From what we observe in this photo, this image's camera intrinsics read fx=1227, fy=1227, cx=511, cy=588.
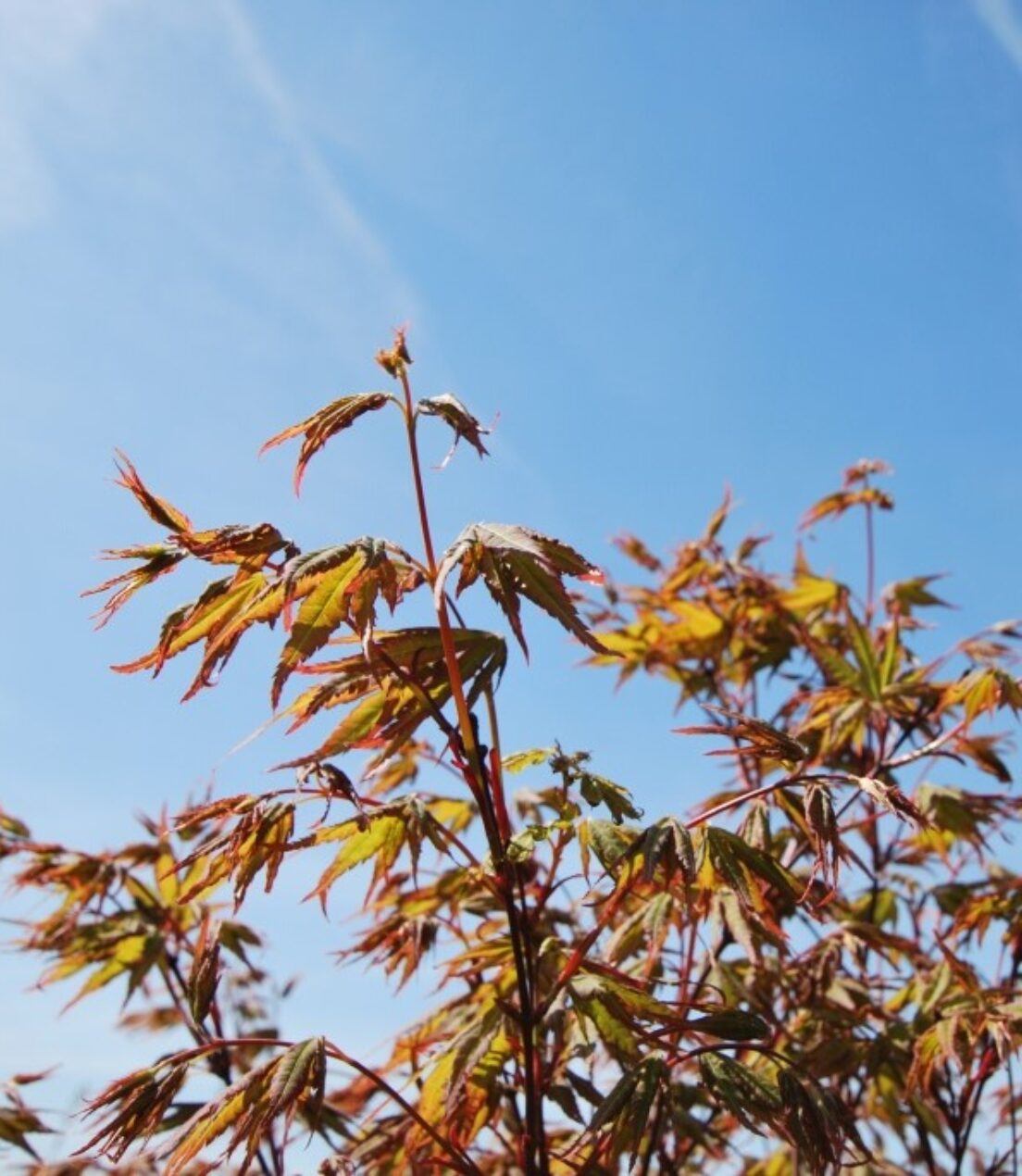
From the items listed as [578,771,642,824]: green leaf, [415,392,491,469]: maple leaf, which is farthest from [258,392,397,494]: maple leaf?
[578,771,642,824]: green leaf

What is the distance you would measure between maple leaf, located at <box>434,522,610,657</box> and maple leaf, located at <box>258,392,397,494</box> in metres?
0.22

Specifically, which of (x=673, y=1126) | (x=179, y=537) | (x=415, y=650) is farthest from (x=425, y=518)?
(x=673, y=1126)

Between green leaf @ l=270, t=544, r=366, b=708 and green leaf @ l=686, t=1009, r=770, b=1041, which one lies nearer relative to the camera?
green leaf @ l=270, t=544, r=366, b=708

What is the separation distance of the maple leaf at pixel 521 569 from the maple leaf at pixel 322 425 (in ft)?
0.71

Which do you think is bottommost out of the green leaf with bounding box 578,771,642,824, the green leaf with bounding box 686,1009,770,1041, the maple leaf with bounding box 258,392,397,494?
the green leaf with bounding box 686,1009,770,1041

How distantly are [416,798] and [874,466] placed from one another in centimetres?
256

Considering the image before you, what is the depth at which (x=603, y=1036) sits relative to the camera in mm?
1708

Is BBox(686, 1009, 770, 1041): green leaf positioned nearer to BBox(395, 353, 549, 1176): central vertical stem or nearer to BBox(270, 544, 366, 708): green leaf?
BBox(395, 353, 549, 1176): central vertical stem

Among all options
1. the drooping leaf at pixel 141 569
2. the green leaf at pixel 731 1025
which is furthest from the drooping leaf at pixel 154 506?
the green leaf at pixel 731 1025

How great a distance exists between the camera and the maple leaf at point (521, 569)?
144cm

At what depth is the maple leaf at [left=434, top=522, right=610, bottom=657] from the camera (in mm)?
1437

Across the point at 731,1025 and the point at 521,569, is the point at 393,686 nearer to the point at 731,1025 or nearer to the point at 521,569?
the point at 521,569

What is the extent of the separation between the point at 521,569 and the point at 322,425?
0.32 meters

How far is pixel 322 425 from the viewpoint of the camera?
154 cm
